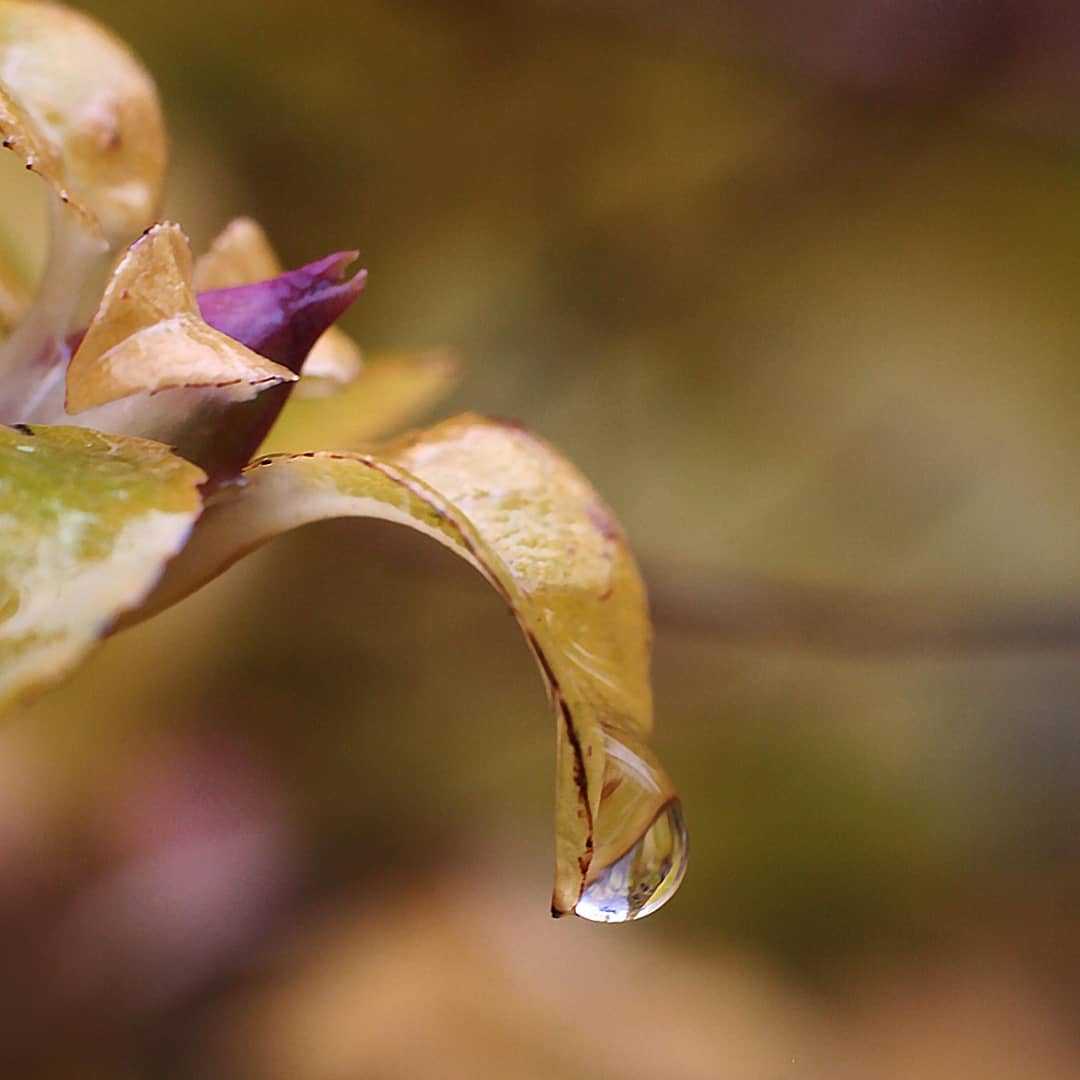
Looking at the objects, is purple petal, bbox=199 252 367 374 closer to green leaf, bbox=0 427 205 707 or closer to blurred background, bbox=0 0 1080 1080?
green leaf, bbox=0 427 205 707

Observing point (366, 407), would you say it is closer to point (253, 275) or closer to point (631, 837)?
point (253, 275)

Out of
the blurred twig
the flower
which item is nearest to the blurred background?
the blurred twig

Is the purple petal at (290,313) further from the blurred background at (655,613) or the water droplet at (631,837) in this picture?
the blurred background at (655,613)

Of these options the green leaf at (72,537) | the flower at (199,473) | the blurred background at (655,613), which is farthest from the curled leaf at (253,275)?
the blurred background at (655,613)

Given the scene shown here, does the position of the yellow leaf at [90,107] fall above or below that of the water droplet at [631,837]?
above

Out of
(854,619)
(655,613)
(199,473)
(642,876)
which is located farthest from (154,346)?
(854,619)

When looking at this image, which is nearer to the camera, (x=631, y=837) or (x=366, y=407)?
(x=631, y=837)
